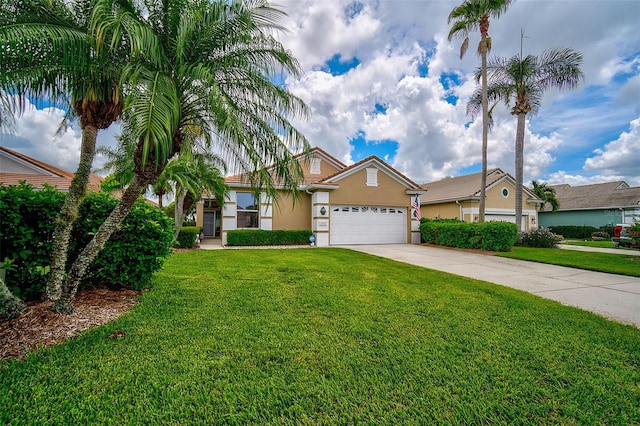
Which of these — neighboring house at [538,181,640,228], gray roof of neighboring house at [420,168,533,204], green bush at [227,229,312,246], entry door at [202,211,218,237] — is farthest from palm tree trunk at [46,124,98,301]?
neighboring house at [538,181,640,228]

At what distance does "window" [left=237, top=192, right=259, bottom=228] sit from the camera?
587 inches

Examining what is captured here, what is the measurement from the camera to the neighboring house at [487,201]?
801 inches

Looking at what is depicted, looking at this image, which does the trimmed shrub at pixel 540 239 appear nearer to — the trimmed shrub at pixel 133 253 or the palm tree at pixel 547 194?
the palm tree at pixel 547 194

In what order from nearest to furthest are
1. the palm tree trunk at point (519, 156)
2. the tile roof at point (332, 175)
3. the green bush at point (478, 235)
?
the green bush at point (478, 235) → the tile roof at point (332, 175) → the palm tree trunk at point (519, 156)

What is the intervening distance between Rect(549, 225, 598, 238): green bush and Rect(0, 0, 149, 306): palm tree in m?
33.8

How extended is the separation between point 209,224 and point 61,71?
18.4 m

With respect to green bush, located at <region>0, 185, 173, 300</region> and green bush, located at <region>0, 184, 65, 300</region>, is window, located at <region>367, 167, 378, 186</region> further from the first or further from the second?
green bush, located at <region>0, 184, 65, 300</region>

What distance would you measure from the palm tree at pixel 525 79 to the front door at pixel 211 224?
63.5 feet

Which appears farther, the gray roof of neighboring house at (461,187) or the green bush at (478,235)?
→ the gray roof of neighboring house at (461,187)

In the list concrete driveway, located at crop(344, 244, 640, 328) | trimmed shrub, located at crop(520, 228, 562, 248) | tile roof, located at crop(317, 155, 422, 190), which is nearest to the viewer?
concrete driveway, located at crop(344, 244, 640, 328)

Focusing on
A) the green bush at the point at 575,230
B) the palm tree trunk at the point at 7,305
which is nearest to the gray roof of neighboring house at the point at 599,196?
the green bush at the point at 575,230

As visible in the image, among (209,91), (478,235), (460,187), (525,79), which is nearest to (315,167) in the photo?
(478,235)

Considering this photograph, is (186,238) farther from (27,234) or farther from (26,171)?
(26,171)

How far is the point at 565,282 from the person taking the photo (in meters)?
6.72
